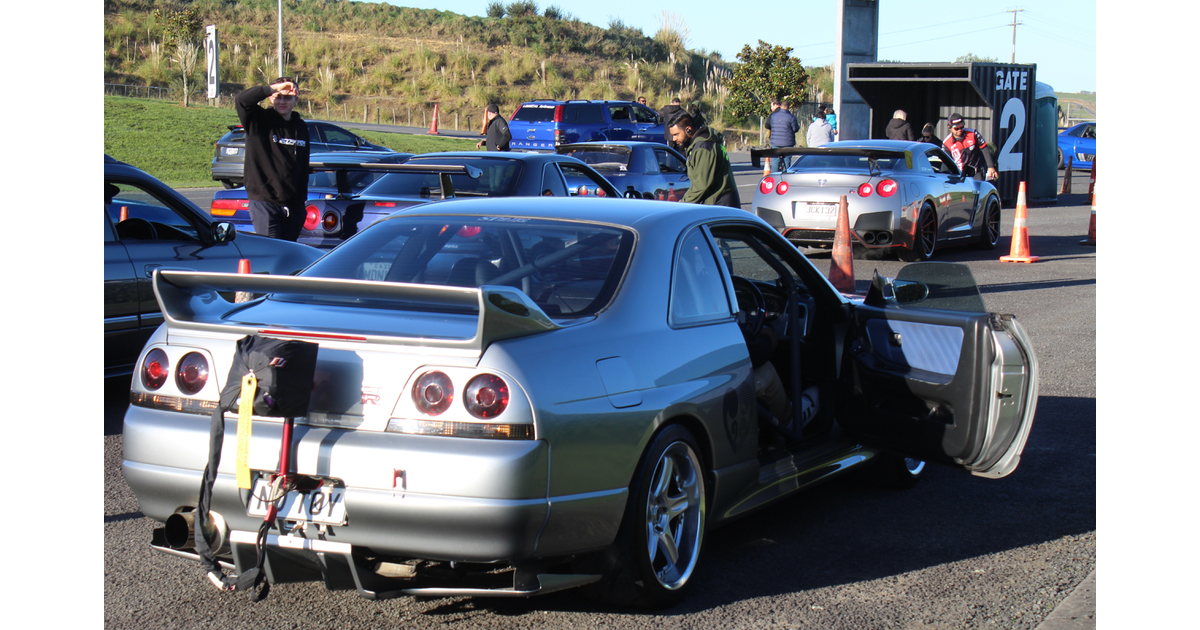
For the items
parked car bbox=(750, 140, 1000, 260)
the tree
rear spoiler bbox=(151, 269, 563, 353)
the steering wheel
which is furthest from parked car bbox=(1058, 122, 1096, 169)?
rear spoiler bbox=(151, 269, 563, 353)

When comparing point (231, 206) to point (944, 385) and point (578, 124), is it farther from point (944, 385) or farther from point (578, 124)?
point (578, 124)

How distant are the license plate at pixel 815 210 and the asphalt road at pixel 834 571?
22.6 feet

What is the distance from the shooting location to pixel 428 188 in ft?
32.2

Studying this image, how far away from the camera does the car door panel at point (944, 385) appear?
4.43 metres

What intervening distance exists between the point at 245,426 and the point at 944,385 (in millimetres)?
2719

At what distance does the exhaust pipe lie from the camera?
10.8 feet

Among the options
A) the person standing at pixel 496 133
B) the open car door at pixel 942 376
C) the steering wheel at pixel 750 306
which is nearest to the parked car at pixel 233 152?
the person standing at pixel 496 133

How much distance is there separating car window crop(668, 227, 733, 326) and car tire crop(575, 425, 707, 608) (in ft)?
1.55

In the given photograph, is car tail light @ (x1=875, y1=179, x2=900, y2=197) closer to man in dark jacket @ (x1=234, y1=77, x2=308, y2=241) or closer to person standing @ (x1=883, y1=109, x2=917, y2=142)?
person standing @ (x1=883, y1=109, x2=917, y2=142)

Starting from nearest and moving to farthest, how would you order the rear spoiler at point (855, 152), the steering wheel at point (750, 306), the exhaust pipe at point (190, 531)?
the exhaust pipe at point (190, 531) → the steering wheel at point (750, 306) → the rear spoiler at point (855, 152)

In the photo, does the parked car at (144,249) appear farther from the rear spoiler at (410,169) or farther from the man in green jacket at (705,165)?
the man in green jacket at (705,165)
